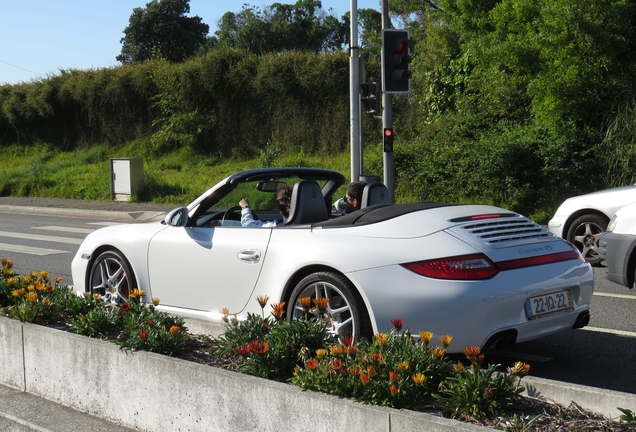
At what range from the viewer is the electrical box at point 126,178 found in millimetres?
23469

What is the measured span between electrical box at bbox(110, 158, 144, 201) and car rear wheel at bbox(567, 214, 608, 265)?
52.3 ft

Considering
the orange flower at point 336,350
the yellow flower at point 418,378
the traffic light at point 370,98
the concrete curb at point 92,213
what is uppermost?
the traffic light at point 370,98

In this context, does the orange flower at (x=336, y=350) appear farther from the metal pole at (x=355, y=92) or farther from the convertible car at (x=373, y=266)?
the metal pole at (x=355, y=92)

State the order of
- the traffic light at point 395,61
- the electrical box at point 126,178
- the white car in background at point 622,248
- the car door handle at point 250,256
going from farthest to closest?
the electrical box at point 126,178 → the traffic light at point 395,61 → the white car in background at point 622,248 → the car door handle at point 250,256

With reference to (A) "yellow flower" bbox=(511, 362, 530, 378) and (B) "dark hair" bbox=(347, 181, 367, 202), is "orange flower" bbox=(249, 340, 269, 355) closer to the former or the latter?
(A) "yellow flower" bbox=(511, 362, 530, 378)

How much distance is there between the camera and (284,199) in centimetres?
631

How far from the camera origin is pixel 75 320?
4707 millimetres

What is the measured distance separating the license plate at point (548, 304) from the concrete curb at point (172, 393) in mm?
1251

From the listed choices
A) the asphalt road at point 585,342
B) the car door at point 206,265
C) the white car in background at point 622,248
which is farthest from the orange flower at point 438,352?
the white car in background at point 622,248

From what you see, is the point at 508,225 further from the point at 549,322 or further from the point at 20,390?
the point at 20,390

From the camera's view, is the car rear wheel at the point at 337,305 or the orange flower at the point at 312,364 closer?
the orange flower at the point at 312,364

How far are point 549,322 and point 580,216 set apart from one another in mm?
5799

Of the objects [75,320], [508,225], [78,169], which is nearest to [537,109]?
[508,225]

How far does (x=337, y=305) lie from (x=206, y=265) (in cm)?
123
